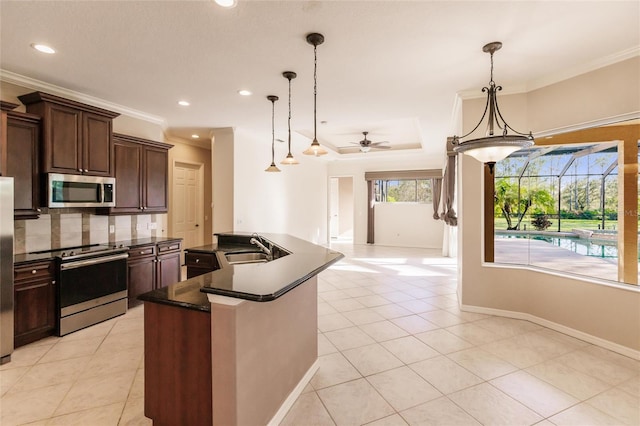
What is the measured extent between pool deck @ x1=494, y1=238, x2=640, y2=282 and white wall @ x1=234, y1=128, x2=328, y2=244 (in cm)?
411

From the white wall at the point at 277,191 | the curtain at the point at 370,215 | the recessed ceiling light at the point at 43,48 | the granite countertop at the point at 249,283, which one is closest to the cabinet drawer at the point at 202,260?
the granite countertop at the point at 249,283

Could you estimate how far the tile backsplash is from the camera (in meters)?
3.25

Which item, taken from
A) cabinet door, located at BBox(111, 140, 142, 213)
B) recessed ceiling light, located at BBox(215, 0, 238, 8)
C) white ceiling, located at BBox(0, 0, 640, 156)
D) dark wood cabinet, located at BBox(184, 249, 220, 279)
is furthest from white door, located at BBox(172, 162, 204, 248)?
recessed ceiling light, located at BBox(215, 0, 238, 8)

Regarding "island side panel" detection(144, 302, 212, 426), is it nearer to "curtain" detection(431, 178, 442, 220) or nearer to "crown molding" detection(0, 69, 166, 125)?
"crown molding" detection(0, 69, 166, 125)

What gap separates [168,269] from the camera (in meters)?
4.34

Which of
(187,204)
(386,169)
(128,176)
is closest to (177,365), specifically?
(128,176)

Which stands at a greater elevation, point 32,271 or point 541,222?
point 541,222

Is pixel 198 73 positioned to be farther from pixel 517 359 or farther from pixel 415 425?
pixel 517 359

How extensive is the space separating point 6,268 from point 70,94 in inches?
85.7

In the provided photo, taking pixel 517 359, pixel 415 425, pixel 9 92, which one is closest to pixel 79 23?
pixel 9 92

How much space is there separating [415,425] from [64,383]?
258 cm

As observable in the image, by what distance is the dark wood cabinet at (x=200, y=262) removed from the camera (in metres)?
3.57

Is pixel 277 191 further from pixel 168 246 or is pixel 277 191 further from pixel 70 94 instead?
pixel 70 94

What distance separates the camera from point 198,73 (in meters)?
3.15
